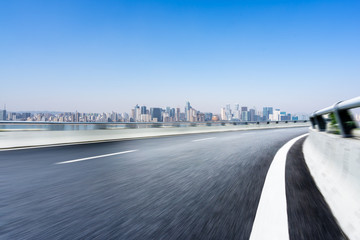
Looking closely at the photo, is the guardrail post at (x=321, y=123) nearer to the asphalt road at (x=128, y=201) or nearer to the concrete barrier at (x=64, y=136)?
the asphalt road at (x=128, y=201)

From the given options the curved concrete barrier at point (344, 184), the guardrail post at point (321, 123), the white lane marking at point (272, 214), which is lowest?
→ the white lane marking at point (272, 214)

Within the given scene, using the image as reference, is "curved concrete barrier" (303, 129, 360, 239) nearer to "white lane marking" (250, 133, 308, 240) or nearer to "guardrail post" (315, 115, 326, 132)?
"white lane marking" (250, 133, 308, 240)

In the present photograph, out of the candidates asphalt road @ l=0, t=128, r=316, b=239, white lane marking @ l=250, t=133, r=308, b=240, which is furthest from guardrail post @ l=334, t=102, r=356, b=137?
asphalt road @ l=0, t=128, r=316, b=239

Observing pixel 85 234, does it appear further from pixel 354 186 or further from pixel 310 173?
pixel 310 173

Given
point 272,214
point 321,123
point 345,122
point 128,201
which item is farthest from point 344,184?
point 321,123

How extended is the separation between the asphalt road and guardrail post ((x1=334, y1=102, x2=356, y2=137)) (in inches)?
61.5

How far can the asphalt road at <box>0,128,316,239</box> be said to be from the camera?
2.30 metres

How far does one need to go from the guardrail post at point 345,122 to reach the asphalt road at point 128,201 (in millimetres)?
1563

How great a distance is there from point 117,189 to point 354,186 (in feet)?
10.1

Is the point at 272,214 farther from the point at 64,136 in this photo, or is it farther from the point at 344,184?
the point at 64,136

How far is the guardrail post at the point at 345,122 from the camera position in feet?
12.6

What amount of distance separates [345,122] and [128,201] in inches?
144

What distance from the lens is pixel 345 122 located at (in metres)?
3.95

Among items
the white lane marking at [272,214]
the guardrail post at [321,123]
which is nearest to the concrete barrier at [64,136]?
the white lane marking at [272,214]
